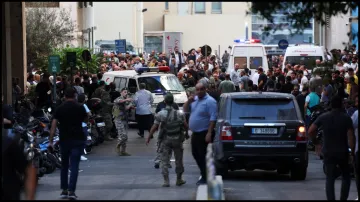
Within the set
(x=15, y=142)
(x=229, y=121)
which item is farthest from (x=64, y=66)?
(x=15, y=142)

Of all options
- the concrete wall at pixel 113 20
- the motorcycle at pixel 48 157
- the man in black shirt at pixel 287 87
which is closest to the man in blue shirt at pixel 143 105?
the man in black shirt at pixel 287 87

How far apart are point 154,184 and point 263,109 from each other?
8.33ft

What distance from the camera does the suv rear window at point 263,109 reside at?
17750 millimetres

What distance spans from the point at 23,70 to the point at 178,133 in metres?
17.1

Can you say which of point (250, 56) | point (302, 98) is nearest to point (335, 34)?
point (250, 56)

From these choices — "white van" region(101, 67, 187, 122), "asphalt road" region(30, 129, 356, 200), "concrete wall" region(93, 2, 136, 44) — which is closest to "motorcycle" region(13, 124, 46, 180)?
"asphalt road" region(30, 129, 356, 200)

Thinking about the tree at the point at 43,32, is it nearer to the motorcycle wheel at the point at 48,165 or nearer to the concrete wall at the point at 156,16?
the motorcycle wheel at the point at 48,165

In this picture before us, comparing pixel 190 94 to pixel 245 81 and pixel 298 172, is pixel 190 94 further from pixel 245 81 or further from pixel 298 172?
pixel 245 81

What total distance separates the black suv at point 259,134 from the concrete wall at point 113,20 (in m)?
55.1

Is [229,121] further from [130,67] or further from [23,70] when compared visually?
[130,67]

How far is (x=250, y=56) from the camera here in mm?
43062

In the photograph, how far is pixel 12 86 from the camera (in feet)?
97.3

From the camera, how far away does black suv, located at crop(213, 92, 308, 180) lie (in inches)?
691

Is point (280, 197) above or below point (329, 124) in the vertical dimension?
below
